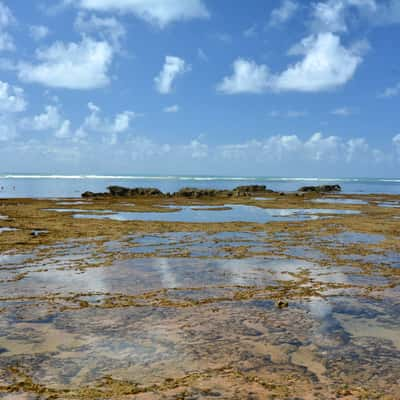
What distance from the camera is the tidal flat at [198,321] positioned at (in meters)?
7.36

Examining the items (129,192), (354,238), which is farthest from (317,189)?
(354,238)

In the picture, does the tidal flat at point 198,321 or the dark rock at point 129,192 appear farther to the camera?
the dark rock at point 129,192

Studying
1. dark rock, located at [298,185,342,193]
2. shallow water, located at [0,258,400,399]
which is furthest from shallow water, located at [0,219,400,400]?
dark rock, located at [298,185,342,193]

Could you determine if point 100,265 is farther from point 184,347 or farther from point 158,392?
point 158,392

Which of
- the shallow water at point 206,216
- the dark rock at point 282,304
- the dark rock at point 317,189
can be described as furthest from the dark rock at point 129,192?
the dark rock at point 282,304

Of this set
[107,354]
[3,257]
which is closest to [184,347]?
[107,354]

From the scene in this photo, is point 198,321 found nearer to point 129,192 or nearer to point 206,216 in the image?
point 206,216

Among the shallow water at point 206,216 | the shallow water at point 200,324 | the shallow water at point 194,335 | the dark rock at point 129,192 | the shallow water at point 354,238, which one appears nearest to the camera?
the shallow water at point 200,324

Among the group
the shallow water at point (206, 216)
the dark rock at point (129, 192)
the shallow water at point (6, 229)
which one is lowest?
the shallow water at point (6, 229)

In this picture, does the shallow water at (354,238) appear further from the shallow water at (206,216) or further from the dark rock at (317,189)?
the dark rock at (317,189)

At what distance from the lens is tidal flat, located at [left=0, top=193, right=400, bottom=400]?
736cm

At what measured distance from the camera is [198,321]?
10.7 m

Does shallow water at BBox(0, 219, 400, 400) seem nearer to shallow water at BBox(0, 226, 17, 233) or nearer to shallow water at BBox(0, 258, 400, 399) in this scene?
shallow water at BBox(0, 258, 400, 399)

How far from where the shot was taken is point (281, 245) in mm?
22625
